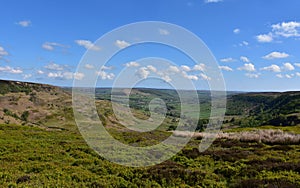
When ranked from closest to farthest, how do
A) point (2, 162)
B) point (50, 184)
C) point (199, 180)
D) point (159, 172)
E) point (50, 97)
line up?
1. point (50, 184)
2. point (199, 180)
3. point (159, 172)
4. point (2, 162)
5. point (50, 97)

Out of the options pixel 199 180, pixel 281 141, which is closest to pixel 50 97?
pixel 281 141

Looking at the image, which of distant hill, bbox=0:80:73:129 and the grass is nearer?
the grass

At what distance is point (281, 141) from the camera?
32.0 meters

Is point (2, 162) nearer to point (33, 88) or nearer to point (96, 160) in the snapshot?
point (96, 160)

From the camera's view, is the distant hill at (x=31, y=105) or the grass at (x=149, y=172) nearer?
the grass at (x=149, y=172)

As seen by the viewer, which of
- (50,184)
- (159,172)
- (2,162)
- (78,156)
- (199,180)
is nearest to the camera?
(50,184)

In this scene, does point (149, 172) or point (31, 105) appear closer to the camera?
point (149, 172)

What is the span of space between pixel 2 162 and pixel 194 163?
42.0 feet

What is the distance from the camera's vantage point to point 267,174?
16.5m

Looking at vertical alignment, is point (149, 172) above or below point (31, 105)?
above

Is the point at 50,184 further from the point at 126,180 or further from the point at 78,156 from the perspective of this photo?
the point at 78,156

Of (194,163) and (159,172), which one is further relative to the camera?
(194,163)

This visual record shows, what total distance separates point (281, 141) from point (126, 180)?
71.3 feet

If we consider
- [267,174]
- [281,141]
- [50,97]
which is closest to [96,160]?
[267,174]
